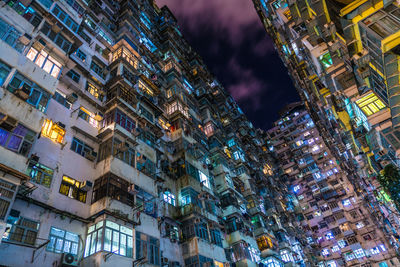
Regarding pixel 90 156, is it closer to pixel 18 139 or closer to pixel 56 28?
pixel 18 139

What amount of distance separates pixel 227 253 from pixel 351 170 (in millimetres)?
47734

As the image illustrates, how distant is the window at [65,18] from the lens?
20.4 metres

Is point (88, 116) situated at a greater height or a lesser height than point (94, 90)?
lesser

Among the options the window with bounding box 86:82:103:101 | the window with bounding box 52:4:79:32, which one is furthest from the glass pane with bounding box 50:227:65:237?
the window with bounding box 52:4:79:32

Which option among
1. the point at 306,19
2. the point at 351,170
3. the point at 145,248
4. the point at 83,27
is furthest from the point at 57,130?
the point at 351,170

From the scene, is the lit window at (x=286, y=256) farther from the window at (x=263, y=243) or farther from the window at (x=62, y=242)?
the window at (x=62, y=242)

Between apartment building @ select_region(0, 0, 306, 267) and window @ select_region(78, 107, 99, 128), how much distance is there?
0.37ft

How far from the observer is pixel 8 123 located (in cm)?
1266

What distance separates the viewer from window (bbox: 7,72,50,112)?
13.7 meters

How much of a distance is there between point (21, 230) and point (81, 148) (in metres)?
7.26

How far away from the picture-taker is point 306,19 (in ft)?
82.2

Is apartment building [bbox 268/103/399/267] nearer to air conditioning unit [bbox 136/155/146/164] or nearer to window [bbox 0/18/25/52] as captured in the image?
air conditioning unit [bbox 136/155/146/164]

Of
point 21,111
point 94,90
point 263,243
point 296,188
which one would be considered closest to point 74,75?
point 94,90

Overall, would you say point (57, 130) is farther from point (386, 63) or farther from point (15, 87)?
point (386, 63)
